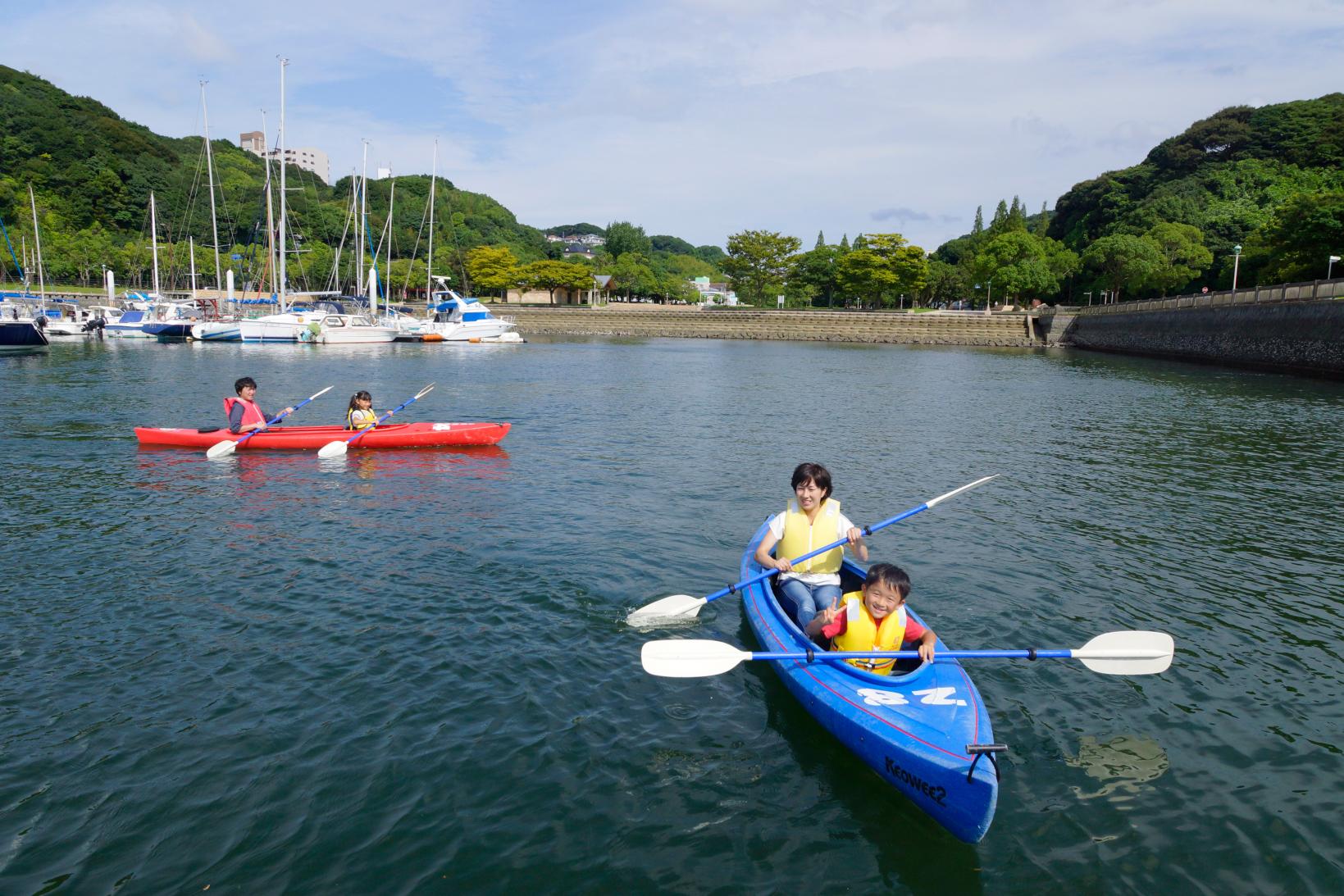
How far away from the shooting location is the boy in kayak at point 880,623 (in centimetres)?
644

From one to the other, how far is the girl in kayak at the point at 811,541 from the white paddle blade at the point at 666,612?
0.98m

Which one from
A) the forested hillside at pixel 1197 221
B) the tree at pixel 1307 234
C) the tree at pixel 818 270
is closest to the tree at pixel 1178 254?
the forested hillside at pixel 1197 221

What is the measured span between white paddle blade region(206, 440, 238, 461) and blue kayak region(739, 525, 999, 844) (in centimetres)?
1403

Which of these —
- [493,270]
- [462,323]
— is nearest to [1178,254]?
[462,323]

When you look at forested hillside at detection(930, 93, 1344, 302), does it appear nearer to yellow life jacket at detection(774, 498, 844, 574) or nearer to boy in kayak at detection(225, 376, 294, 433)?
yellow life jacket at detection(774, 498, 844, 574)

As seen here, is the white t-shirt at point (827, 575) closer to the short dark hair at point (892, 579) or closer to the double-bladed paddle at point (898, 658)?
the double-bladed paddle at point (898, 658)

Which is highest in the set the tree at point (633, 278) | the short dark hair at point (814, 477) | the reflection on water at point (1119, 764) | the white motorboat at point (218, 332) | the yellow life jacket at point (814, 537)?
the tree at point (633, 278)

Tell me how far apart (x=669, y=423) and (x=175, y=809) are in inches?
755

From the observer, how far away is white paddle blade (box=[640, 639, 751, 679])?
22.2 ft

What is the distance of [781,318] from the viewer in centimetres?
8519

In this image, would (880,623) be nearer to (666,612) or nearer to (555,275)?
(666,612)

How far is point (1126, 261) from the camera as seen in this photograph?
250 feet

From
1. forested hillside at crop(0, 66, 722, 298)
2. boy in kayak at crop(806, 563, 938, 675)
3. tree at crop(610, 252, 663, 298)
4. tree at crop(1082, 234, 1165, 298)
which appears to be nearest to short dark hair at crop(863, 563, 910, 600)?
boy in kayak at crop(806, 563, 938, 675)

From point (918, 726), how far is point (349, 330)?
5516 centimetres
